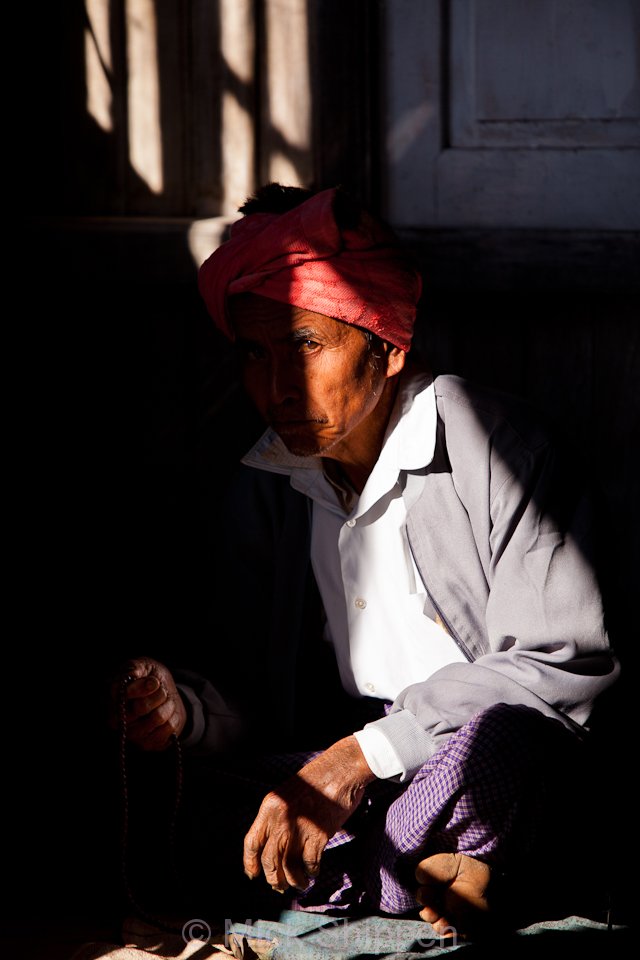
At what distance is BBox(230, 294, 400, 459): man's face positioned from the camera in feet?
7.67

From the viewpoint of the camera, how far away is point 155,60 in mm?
3146

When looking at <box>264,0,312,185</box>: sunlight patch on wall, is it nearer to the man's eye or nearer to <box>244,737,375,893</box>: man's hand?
the man's eye

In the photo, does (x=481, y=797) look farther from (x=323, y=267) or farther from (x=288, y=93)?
(x=288, y=93)

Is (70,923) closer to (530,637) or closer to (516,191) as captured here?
(530,637)

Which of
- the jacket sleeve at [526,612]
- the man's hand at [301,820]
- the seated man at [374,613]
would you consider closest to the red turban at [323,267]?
the seated man at [374,613]

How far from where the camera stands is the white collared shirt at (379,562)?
2.47 m

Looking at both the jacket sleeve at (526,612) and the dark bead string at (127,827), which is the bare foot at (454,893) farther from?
the dark bead string at (127,827)

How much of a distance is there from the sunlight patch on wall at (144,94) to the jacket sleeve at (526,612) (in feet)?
4.60

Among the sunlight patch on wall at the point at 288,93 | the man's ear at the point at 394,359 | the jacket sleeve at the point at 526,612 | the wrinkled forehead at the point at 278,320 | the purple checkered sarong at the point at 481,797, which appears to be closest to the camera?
the purple checkered sarong at the point at 481,797

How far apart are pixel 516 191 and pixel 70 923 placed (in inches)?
85.5

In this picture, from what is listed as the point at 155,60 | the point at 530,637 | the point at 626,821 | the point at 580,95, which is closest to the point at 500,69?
the point at 580,95

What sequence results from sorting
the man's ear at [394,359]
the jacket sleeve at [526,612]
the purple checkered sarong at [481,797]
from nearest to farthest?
the purple checkered sarong at [481,797]
the jacket sleeve at [526,612]
the man's ear at [394,359]

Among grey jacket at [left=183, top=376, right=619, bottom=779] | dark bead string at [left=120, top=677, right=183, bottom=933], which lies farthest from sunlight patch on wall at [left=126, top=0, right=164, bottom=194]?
dark bead string at [left=120, top=677, right=183, bottom=933]

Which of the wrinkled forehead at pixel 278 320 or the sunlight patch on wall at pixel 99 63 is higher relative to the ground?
the sunlight patch on wall at pixel 99 63
